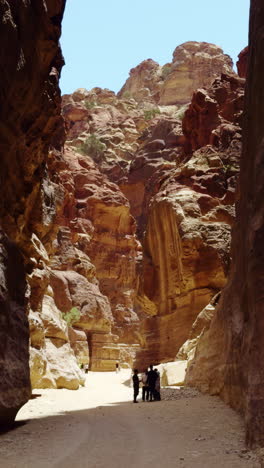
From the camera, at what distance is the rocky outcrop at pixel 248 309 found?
843 centimetres

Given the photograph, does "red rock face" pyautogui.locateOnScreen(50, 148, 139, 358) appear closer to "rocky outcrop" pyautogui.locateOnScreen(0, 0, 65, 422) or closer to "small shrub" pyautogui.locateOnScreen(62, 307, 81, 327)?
"small shrub" pyautogui.locateOnScreen(62, 307, 81, 327)

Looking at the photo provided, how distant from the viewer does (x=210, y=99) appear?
135 ft

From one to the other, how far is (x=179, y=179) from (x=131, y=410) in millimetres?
21616

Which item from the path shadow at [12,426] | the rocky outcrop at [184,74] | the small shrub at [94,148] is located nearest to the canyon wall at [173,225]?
the small shrub at [94,148]

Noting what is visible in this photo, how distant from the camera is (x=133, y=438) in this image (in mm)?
9523

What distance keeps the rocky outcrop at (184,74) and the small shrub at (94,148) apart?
36.8m

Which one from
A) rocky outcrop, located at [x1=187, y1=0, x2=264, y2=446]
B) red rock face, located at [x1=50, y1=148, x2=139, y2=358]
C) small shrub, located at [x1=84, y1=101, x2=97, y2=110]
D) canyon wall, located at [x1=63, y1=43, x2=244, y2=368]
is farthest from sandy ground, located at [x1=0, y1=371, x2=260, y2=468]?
small shrub, located at [x1=84, y1=101, x2=97, y2=110]

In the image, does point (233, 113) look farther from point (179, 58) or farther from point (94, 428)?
point (179, 58)

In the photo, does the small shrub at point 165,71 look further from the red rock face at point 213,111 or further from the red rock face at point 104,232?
the red rock face at point 213,111

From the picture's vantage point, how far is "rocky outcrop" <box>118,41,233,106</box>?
11369 cm

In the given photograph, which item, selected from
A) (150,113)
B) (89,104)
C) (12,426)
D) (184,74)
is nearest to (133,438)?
(12,426)

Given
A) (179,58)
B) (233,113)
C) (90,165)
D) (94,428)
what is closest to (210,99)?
(233,113)

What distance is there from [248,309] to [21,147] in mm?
9792

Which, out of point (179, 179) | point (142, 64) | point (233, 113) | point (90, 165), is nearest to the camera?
point (179, 179)
